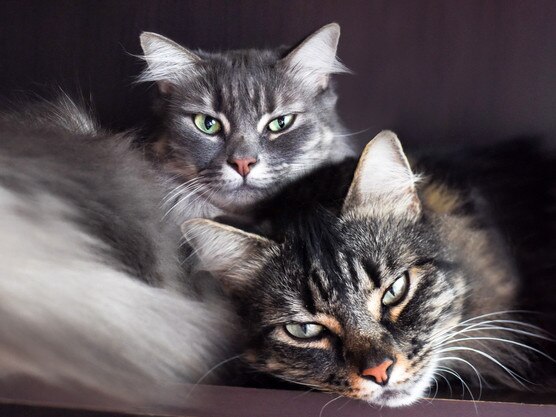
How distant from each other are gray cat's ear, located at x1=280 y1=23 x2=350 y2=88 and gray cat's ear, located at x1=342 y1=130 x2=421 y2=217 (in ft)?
1.05

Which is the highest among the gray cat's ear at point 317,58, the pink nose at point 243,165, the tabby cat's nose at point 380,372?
the gray cat's ear at point 317,58

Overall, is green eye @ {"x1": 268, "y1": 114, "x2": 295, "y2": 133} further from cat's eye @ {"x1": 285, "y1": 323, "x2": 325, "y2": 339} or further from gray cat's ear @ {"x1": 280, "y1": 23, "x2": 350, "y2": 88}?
cat's eye @ {"x1": 285, "y1": 323, "x2": 325, "y2": 339}

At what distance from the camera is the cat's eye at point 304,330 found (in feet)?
3.28

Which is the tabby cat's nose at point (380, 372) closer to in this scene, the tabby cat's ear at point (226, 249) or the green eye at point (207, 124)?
the tabby cat's ear at point (226, 249)

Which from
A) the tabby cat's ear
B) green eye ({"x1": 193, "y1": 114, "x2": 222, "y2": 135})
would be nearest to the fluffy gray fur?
the tabby cat's ear

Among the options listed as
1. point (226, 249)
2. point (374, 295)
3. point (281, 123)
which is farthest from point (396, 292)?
point (281, 123)

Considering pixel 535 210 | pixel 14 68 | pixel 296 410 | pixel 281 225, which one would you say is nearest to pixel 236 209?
pixel 281 225

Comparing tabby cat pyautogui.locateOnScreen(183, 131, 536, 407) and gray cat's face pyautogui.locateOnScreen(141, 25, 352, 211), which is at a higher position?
gray cat's face pyautogui.locateOnScreen(141, 25, 352, 211)

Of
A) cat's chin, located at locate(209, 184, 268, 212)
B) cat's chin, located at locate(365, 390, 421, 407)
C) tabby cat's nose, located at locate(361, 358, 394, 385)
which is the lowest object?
cat's chin, located at locate(365, 390, 421, 407)

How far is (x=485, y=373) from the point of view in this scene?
1068mm

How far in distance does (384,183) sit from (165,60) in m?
0.51

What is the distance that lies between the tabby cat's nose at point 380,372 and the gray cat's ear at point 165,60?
2.28 feet

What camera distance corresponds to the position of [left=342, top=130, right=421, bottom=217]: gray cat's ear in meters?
1.02

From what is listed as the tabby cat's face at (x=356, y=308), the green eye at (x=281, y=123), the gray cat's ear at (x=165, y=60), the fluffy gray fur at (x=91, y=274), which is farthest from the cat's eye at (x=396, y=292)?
the gray cat's ear at (x=165, y=60)
